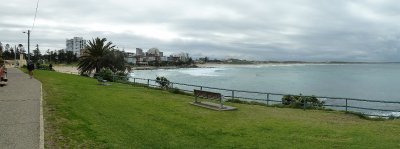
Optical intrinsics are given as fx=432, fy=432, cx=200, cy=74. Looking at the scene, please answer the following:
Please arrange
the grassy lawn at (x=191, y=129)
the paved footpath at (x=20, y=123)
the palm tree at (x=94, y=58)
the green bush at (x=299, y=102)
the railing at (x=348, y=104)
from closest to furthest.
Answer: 1. the paved footpath at (x=20, y=123)
2. the grassy lawn at (x=191, y=129)
3. the railing at (x=348, y=104)
4. the green bush at (x=299, y=102)
5. the palm tree at (x=94, y=58)

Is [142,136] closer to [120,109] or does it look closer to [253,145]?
[253,145]

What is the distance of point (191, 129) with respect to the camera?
10836 mm

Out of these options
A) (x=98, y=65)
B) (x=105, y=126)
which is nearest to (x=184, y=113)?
(x=105, y=126)

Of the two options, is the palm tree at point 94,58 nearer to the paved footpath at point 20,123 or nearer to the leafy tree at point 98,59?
the leafy tree at point 98,59

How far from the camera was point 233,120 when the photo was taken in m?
12.9

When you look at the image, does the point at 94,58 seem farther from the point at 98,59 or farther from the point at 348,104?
the point at 348,104

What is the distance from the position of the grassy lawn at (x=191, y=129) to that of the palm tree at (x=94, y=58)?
39428 millimetres

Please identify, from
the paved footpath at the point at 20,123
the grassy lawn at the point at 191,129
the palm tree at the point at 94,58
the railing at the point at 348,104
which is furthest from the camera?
the palm tree at the point at 94,58

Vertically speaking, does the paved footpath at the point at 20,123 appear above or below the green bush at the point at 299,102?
above

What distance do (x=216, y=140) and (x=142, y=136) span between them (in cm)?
164

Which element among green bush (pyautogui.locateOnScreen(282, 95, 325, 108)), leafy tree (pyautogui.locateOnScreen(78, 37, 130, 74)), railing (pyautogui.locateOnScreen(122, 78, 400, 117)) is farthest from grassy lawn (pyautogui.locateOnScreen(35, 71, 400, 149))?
leafy tree (pyautogui.locateOnScreen(78, 37, 130, 74))

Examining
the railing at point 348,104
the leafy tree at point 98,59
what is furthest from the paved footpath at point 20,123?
the leafy tree at point 98,59

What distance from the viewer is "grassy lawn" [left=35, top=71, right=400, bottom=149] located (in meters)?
9.05

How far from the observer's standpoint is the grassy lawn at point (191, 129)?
9055 mm
